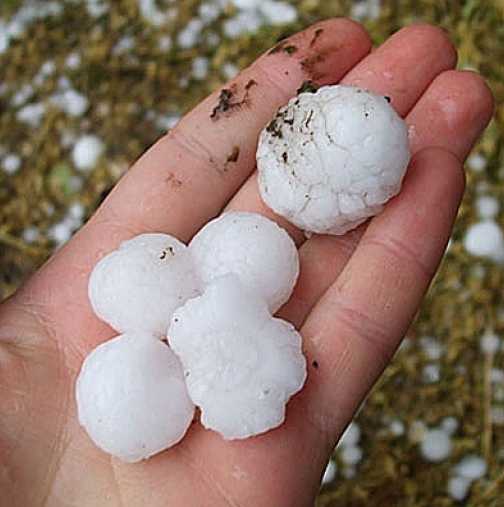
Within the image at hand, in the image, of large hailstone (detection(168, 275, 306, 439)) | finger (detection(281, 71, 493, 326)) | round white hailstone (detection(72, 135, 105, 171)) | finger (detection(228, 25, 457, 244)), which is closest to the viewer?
Result: large hailstone (detection(168, 275, 306, 439))

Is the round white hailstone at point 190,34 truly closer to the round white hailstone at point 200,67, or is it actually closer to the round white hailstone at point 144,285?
the round white hailstone at point 200,67

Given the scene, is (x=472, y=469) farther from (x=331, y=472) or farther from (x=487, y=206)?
(x=487, y=206)

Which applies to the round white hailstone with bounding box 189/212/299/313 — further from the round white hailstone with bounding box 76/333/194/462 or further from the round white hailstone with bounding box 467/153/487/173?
the round white hailstone with bounding box 467/153/487/173

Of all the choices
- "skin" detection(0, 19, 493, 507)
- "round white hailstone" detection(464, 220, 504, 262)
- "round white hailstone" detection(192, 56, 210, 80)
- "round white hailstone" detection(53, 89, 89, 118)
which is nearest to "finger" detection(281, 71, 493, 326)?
"skin" detection(0, 19, 493, 507)

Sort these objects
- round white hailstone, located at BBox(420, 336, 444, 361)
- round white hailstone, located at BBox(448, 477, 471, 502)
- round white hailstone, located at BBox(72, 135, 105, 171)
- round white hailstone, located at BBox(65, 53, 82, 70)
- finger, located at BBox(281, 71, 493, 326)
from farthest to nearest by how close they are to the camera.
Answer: round white hailstone, located at BBox(65, 53, 82, 70)
round white hailstone, located at BBox(72, 135, 105, 171)
round white hailstone, located at BBox(420, 336, 444, 361)
round white hailstone, located at BBox(448, 477, 471, 502)
finger, located at BBox(281, 71, 493, 326)

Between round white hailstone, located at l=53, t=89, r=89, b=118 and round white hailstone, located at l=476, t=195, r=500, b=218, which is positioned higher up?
round white hailstone, located at l=53, t=89, r=89, b=118

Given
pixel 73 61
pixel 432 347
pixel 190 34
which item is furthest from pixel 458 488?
pixel 73 61

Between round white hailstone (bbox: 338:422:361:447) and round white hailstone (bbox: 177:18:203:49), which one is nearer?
round white hailstone (bbox: 338:422:361:447)

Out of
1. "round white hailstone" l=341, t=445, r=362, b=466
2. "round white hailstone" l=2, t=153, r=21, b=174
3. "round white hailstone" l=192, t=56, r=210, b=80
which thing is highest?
"round white hailstone" l=2, t=153, r=21, b=174
